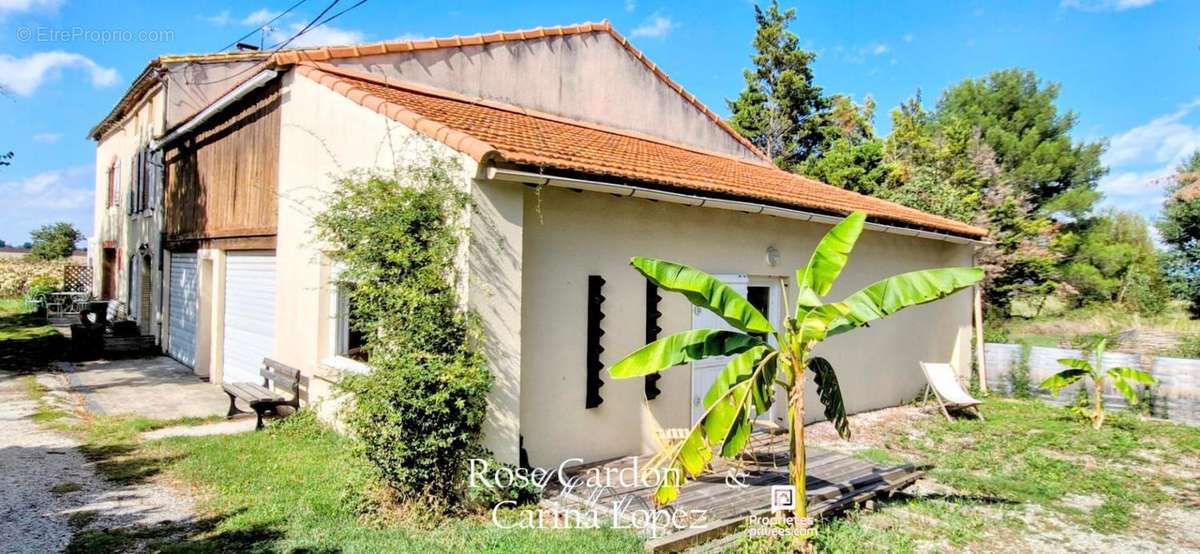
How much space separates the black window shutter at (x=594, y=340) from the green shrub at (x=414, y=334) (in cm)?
175

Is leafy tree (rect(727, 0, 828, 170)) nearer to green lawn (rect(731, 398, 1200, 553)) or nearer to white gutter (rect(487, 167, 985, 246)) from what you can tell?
white gutter (rect(487, 167, 985, 246))

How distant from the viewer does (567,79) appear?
41.2 ft

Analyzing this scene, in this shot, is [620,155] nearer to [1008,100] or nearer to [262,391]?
[262,391]

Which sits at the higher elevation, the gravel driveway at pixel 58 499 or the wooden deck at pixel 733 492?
the wooden deck at pixel 733 492

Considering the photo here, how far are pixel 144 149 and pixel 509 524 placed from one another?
1803 cm

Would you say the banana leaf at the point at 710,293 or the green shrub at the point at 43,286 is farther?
the green shrub at the point at 43,286

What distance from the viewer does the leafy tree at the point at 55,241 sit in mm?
41188

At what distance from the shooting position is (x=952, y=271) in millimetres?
5242

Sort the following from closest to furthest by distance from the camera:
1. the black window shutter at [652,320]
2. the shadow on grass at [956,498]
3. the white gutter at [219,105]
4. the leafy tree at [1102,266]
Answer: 1. the shadow on grass at [956,498]
2. the black window shutter at [652,320]
3. the white gutter at [219,105]
4. the leafy tree at [1102,266]

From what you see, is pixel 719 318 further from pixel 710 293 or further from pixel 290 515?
pixel 290 515

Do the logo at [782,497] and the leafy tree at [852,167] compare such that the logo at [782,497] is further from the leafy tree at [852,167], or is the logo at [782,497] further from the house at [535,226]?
the leafy tree at [852,167]

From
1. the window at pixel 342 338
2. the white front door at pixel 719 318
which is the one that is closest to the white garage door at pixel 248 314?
the window at pixel 342 338

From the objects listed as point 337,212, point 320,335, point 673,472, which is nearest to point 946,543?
point 673,472

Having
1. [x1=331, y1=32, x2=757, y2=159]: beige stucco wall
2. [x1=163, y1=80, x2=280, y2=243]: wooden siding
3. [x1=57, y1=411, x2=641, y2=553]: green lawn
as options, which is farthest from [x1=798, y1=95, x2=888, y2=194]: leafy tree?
[x1=57, y1=411, x2=641, y2=553]: green lawn
